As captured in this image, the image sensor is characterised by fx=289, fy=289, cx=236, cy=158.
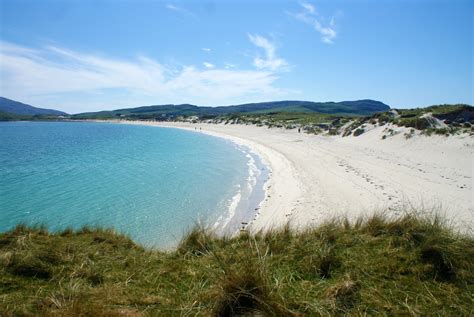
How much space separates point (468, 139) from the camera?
2077 cm

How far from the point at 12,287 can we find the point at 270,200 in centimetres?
1124

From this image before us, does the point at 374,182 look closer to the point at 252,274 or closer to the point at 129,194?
the point at 129,194

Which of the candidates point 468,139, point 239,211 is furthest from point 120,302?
point 468,139

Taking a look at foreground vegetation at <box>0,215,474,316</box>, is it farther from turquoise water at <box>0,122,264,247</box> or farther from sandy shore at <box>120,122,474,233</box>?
turquoise water at <box>0,122,264,247</box>

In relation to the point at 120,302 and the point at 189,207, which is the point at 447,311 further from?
the point at 189,207

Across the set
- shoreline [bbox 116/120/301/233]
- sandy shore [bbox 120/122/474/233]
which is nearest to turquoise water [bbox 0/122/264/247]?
shoreline [bbox 116/120/301/233]

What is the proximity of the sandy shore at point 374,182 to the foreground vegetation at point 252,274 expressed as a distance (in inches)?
50.6

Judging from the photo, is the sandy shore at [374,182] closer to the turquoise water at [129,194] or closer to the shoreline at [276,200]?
the shoreline at [276,200]

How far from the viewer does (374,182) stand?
48.5 ft

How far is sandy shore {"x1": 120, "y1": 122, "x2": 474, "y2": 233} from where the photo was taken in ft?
35.0

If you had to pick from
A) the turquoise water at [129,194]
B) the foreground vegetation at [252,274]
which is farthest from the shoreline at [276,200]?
the foreground vegetation at [252,274]

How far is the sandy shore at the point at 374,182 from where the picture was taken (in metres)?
10.7

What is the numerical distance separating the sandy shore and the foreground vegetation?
129cm

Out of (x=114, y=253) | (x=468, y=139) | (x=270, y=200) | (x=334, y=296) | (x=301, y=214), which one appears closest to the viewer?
(x=334, y=296)
